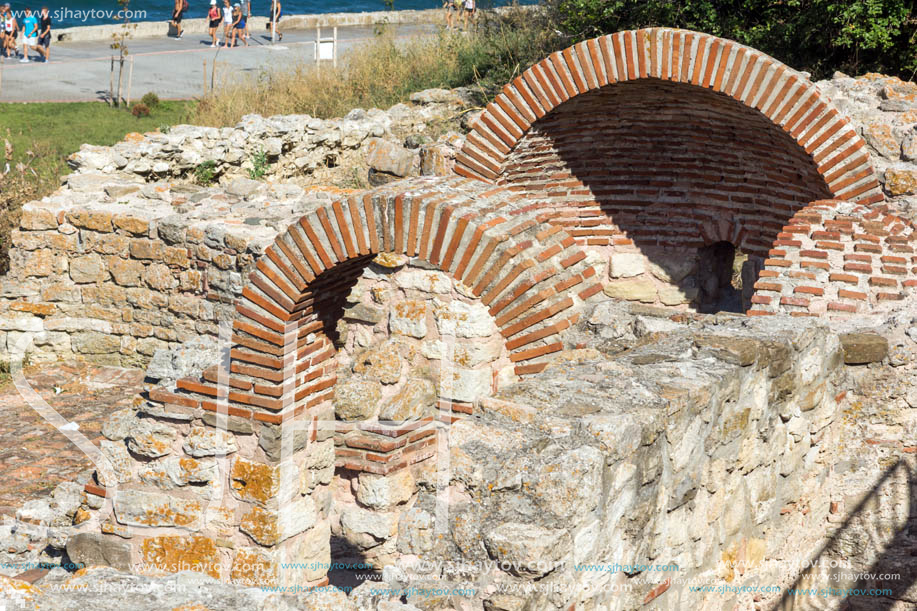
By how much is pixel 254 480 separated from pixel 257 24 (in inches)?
942

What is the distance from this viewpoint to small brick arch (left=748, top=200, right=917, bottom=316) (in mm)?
5621

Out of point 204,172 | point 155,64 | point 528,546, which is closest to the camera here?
point 528,546

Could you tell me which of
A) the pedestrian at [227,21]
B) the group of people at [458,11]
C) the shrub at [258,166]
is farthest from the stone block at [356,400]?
the pedestrian at [227,21]

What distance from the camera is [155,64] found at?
21.6 meters

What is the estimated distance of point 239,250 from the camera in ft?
27.8

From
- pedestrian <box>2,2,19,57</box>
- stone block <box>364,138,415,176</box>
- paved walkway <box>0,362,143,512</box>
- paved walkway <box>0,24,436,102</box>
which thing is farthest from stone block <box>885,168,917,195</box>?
pedestrian <box>2,2,19,57</box>

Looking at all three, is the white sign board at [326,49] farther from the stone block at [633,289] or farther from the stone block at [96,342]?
the stone block at [633,289]

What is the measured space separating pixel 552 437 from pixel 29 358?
7.38m

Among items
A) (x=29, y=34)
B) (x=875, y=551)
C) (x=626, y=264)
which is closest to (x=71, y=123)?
(x=29, y=34)

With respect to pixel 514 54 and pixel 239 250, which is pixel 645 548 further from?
pixel 514 54

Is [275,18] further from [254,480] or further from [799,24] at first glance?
[254,480]

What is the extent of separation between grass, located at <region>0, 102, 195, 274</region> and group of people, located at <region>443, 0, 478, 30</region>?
448 centimetres

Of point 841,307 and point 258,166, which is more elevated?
point 258,166

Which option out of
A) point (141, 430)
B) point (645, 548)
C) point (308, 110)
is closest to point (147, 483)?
point (141, 430)
